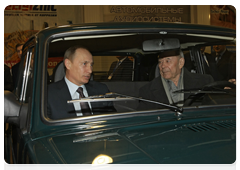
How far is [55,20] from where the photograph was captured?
9.57 m

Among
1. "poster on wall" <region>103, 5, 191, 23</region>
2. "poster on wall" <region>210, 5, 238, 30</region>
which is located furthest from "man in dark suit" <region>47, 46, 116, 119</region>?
"poster on wall" <region>210, 5, 238, 30</region>

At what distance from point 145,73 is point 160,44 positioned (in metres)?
0.61

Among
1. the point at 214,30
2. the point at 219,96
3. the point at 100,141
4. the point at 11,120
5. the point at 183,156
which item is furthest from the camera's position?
the point at 214,30

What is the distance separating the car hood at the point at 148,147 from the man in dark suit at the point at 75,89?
263mm

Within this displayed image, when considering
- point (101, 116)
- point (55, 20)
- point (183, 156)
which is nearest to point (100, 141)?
point (101, 116)

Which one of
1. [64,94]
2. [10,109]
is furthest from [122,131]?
[10,109]

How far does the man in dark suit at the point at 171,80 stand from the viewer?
6.71 ft

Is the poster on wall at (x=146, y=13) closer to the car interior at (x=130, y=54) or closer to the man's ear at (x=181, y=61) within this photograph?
the car interior at (x=130, y=54)

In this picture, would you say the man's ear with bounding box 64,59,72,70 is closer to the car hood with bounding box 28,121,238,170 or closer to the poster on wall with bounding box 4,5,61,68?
the car hood with bounding box 28,121,238,170

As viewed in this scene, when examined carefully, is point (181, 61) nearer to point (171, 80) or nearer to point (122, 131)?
point (171, 80)

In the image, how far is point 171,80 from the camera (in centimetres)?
231

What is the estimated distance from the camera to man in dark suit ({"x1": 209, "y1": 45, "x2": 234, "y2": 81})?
213 cm

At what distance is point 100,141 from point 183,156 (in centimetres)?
44

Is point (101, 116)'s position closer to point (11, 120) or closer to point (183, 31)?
point (11, 120)
